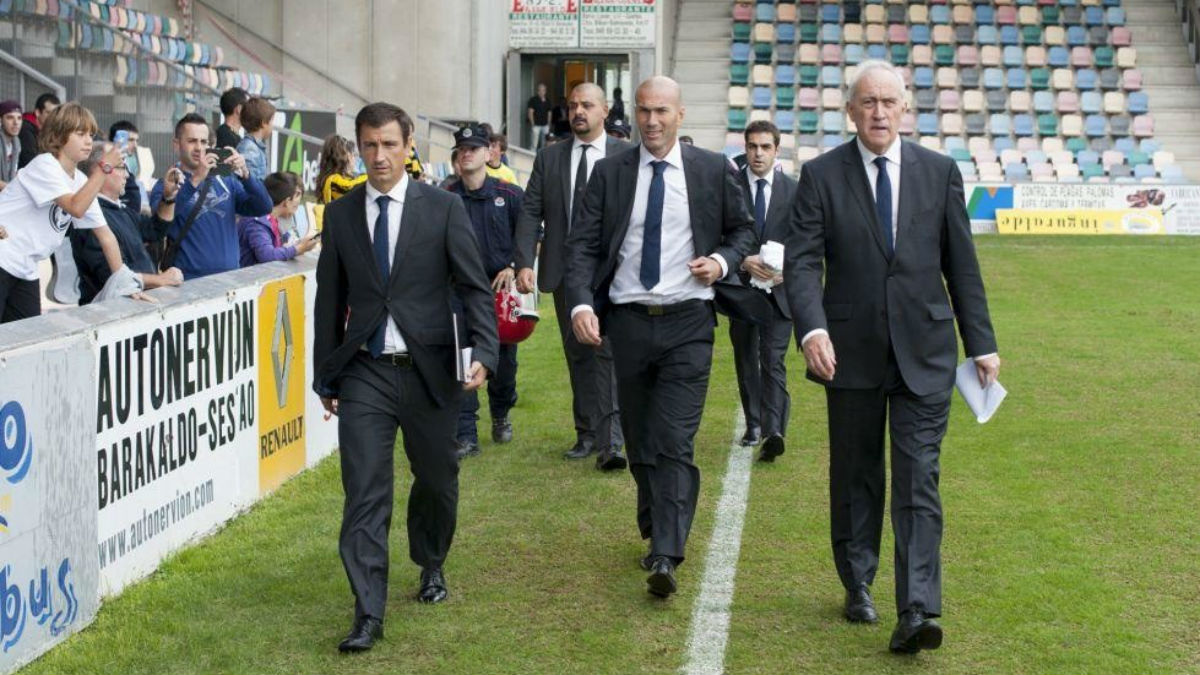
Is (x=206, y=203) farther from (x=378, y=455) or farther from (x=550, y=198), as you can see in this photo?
(x=378, y=455)

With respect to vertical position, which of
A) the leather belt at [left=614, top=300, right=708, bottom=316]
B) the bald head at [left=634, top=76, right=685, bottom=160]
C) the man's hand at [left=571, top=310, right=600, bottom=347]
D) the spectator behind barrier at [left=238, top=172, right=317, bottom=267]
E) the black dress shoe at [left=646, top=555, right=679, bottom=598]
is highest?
the bald head at [left=634, top=76, right=685, bottom=160]

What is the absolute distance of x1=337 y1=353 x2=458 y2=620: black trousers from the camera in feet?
20.9

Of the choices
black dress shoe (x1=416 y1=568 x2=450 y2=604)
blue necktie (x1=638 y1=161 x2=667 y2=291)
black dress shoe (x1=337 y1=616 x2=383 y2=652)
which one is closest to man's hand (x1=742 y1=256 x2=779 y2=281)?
blue necktie (x1=638 y1=161 x2=667 y2=291)

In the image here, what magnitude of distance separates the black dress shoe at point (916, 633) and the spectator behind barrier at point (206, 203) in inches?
185

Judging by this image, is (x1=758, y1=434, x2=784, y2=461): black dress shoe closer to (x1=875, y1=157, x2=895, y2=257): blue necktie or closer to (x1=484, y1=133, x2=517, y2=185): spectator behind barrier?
(x1=484, y1=133, x2=517, y2=185): spectator behind barrier

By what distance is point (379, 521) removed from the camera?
6430 millimetres

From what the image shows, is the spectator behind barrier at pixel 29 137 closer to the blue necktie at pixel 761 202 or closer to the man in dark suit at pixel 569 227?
the man in dark suit at pixel 569 227

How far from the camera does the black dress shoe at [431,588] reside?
7.00m

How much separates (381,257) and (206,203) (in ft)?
10.3

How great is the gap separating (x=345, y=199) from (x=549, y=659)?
75.1 inches

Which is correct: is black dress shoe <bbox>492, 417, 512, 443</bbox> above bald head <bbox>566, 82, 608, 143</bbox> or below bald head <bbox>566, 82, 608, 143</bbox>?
below

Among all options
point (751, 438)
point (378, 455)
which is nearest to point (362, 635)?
point (378, 455)

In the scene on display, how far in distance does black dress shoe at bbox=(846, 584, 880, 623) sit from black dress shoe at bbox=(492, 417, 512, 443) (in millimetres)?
4505

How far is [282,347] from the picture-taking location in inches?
372
